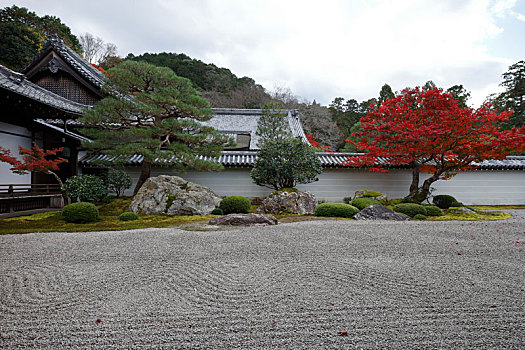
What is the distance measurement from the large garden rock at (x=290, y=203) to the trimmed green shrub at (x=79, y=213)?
16.2 ft

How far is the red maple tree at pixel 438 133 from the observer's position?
8.81 meters

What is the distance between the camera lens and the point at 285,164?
30.7ft

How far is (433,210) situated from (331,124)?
1807 cm

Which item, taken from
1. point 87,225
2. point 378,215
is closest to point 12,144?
point 87,225

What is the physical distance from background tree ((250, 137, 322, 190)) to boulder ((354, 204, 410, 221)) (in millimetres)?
2484

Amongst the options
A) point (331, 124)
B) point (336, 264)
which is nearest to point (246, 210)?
point (336, 264)

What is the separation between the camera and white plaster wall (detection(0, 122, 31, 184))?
786 centimetres

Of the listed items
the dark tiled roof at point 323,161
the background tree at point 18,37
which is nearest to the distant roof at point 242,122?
the dark tiled roof at point 323,161

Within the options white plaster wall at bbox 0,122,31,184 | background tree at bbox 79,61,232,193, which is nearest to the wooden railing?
white plaster wall at bbox 0,122,31,184

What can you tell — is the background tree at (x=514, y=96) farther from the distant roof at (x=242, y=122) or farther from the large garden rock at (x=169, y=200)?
the large garden rock at (x=169, y=200)

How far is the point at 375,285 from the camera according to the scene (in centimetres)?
274

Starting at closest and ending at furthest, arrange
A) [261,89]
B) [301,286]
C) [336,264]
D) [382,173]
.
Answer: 1. [301,286]
2. [336,264]
3. [382,173]
4. [261,89]

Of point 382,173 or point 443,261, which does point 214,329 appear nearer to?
point 443,261

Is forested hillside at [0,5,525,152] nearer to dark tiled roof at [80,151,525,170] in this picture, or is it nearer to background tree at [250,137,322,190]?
dark tiled roof at [80,151,525,170]
